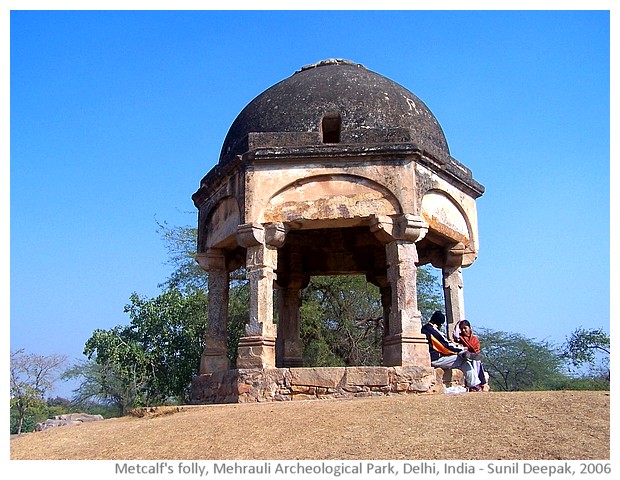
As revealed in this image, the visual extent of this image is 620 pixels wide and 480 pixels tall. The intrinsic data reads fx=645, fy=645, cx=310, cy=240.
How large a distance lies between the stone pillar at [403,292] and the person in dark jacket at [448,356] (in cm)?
35

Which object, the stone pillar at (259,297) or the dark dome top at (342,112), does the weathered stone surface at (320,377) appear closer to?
the stone pillar at (259,297)

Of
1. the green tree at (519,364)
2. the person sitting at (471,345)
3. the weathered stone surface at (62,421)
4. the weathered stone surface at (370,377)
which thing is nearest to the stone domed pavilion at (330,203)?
the weathered stone surface at (370,377)

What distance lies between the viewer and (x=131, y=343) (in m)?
16.0

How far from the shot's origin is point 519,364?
24.2 metres

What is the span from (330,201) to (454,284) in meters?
2.99

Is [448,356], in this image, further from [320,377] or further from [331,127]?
[331,127]

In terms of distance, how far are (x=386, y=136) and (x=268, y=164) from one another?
179 centimetres

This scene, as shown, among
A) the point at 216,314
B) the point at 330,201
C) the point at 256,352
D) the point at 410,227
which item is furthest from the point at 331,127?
the point at 256,352

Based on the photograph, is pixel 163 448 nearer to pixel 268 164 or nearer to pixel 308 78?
pixel 268 164

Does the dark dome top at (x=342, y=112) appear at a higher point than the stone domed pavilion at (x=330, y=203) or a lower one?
higher

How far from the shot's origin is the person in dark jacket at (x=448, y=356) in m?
8.78

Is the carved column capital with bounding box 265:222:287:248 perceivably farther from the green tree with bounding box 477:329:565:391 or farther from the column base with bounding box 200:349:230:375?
the green tree with bounding box 477:329:565:391

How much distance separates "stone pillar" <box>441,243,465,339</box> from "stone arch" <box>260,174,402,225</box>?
218 centimetres

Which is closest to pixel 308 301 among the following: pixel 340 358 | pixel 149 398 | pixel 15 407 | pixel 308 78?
pixel 340 358
